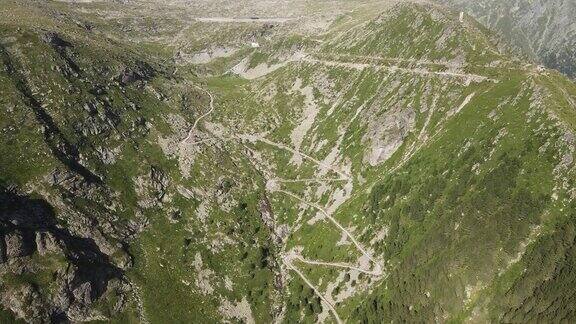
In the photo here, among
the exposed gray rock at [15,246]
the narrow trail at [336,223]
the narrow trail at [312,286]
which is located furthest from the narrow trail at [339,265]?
the exposed gray rock at [15,246]

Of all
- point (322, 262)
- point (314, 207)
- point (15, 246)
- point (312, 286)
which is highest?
point (15, 246)

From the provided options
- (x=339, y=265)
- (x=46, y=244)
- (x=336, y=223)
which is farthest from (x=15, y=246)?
(x=336, y=223)

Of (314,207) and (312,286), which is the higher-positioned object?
(314,207)

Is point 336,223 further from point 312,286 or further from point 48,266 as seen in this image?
point 48,266

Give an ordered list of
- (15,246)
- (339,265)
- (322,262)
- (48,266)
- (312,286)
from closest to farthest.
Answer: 1. (15,246)
2. (48,266)
3. (339,265)
4. (312,286)
5. (322,262)

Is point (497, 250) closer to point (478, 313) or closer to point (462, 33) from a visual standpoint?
point (478, 313)

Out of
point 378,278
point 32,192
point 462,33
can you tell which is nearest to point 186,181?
point 32,192

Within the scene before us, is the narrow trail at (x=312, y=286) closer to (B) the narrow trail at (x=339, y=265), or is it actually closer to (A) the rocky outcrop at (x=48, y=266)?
(B) the narrow trail at (x=339, y=265)

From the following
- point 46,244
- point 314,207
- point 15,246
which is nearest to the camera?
point 15,246

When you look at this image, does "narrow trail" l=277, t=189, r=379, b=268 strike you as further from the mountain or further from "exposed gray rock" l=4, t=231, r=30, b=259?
"exposed gray rock" l=4, t=231, r=30, b=259

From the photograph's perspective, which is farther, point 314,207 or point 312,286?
point 314,207
